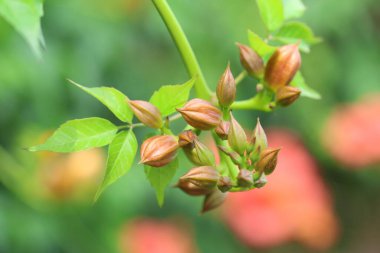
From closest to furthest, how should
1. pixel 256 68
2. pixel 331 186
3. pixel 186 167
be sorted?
pixel 256 68, pixel 186 167, pixel 331 186

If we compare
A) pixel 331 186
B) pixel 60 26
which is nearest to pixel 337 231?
pixel 331 186

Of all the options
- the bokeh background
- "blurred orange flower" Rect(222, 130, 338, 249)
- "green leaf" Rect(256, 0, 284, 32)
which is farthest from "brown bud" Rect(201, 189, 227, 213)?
"blurred orange flower" Rect(222, 130, 338, 249)

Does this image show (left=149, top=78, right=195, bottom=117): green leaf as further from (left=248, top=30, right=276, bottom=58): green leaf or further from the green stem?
(left=248, top=30, right=276, bottom=58): green leaf

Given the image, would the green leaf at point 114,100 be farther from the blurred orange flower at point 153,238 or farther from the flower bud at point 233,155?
the blurred orange flower at point 153,238

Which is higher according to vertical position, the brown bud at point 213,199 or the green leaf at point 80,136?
the green leaf at point 80,136

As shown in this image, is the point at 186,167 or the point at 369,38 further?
the point at 369,38

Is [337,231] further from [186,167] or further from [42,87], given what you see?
[42,87]

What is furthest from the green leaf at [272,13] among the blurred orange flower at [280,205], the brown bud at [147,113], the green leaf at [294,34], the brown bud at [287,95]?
the blurred orange flower at [280,205]
